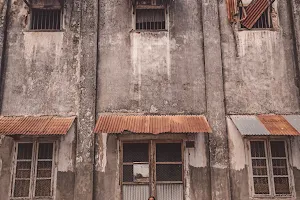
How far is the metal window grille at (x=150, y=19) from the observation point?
10.0 metres

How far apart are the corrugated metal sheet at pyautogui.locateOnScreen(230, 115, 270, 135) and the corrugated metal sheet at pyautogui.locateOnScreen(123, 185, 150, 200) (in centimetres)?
278

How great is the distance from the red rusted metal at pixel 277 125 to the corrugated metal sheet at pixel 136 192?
132 inches

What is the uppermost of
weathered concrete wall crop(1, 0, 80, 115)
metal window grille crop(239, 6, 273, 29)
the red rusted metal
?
metal window grille crop(239, 6, 273, 29)

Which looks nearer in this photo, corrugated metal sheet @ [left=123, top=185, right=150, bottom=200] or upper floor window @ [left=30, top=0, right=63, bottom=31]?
corrugated metal sheet @ [left=123, top=185, right=150, bottom=200]

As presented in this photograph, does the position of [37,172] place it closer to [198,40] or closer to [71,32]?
[71,32]

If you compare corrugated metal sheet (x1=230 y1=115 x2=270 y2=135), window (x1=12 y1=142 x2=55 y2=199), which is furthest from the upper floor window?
corrugated metal sheet (x1=230 y1=115 x2=270 y2=135)

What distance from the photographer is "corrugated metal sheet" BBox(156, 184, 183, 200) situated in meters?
8.75

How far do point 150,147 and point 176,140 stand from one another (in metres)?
0.70

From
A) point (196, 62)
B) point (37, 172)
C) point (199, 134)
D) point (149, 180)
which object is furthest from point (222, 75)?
point (37, 172)

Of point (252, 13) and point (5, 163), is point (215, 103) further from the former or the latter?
point (5, 163)

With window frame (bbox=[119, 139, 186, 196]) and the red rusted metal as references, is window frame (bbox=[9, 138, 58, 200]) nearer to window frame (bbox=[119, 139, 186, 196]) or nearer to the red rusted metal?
window frame (bbox=[119, 139, 186, 196])

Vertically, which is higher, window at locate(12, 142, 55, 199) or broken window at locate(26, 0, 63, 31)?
broken window at locate(26, 0, 63, 31)

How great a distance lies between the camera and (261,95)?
375 inches

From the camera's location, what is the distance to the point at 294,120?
349 inches
